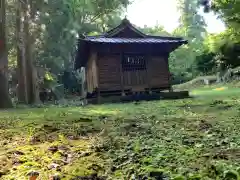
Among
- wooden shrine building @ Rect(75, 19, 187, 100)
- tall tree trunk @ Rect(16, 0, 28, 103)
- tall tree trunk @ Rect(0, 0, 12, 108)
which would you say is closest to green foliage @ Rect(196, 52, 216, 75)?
wooden shrine building @ Rect(75, 19, 187, 100)

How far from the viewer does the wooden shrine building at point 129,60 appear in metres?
20.6

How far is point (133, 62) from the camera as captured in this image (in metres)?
22.0

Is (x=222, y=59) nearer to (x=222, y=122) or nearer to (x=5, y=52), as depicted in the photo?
(x=5, y=52)

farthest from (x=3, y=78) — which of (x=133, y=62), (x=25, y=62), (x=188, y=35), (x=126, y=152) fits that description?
(x=188, y=35)

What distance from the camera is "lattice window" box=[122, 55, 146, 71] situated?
2177 centimetres

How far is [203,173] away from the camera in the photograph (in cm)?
340

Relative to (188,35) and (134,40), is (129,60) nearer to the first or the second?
(134,40)

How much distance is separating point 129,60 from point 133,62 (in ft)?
0.93

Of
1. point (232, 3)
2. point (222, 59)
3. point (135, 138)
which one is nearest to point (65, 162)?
point (135, 138)

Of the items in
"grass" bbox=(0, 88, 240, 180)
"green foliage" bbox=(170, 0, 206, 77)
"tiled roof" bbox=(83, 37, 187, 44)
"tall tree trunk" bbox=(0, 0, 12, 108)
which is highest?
"green foliage" bbox=(170, 0, 206, 77)

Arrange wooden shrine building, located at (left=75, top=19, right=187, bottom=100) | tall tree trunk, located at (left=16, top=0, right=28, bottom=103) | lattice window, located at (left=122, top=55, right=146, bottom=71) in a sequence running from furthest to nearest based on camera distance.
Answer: tall tree trunk, located at (left=16, top=0, right=28, bottom=103)
lattice window, located at (left=122, top=55, right=146, bottom=71)
wooden shrine building, located at (left=75, top=19, right=187, bottom=100)

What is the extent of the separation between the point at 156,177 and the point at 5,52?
14.6 m

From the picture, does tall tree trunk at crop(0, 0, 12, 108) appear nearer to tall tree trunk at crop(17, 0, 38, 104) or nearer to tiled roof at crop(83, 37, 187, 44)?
tiled roof at crop(83, 37, 187, 44)

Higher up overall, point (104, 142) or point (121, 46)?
point (121, 46)
